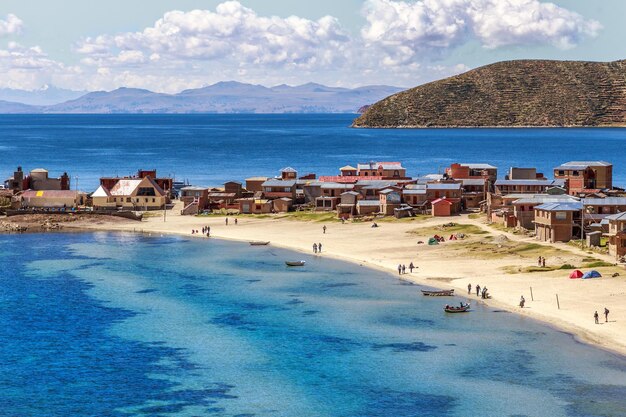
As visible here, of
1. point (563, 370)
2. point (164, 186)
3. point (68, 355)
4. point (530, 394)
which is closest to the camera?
point (530, 394)

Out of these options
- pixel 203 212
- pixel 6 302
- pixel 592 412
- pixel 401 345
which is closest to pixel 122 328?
pixel 6 302

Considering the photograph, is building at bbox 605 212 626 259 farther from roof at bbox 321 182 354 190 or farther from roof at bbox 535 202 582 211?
roof at bbox 321 182 354 190

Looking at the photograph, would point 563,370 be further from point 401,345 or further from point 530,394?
point 401,345

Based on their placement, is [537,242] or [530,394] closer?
[530,394]

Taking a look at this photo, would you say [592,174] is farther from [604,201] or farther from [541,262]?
[541,262]

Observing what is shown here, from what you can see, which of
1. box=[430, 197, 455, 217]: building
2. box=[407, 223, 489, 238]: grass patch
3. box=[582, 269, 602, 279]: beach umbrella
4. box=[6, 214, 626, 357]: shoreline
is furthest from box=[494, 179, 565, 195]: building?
box=[582, 269, 602, 279]: beach umbrella

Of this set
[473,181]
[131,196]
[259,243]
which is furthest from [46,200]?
[473,181]
